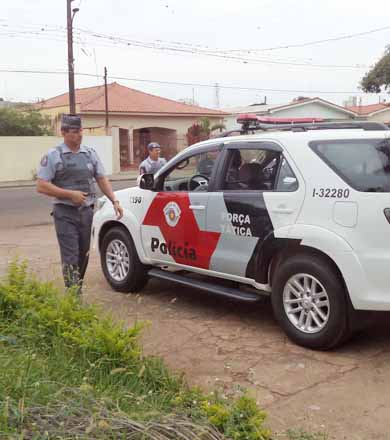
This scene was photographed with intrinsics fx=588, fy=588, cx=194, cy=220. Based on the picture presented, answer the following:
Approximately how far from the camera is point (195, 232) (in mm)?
5477

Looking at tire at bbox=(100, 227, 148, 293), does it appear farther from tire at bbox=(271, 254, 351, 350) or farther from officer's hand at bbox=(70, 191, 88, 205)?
tire at bbox=(271, 254, 351, 350)

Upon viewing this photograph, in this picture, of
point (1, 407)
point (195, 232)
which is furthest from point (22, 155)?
point (1, 407)

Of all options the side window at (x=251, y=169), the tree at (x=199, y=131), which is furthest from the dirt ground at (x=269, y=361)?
the tree at (x=199, y=131)

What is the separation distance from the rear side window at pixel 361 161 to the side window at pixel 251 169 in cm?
52

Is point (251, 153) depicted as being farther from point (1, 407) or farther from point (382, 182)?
point (1, 407)

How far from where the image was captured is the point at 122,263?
642 centimetres

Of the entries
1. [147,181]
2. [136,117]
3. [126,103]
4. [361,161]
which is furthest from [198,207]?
[126,103]

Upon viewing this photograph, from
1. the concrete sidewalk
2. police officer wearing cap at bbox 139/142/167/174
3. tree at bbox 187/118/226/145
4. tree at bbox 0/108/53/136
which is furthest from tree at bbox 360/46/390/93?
police officer wearing cap at bbox 139/142/167/174

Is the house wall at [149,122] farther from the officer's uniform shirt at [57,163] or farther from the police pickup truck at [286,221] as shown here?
the officer's uniform shirt at [57,163]

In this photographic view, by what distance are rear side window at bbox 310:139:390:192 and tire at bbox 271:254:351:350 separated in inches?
25.9

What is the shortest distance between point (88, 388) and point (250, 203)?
2444 millimetres

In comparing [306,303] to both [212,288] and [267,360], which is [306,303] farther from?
[212,288]

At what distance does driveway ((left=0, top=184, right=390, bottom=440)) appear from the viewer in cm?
353

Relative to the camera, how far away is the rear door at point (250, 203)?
15.5 ft
